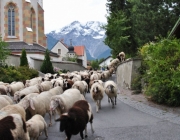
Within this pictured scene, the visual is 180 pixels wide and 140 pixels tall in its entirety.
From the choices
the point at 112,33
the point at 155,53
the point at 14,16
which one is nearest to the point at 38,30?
the point at 14,16

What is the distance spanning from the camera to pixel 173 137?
26.7 ft

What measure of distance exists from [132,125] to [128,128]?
0.43m

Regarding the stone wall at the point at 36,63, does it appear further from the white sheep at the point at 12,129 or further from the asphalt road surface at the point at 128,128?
the white sheep at the point at 12,129

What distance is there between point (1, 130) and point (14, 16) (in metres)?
38.3

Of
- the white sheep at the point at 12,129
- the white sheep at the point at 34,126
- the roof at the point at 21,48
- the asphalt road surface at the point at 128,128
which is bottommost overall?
the asphalt road surface at the point at 128,128

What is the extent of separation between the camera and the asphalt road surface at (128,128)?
8.38 meters

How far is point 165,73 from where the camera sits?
13.1 meters

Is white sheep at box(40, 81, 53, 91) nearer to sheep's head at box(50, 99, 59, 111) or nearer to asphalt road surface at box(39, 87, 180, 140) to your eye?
asphalt road surface at box(39, 87, 180, 140)

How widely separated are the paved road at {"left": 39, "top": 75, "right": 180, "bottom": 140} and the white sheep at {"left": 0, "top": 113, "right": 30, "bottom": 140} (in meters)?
2.14

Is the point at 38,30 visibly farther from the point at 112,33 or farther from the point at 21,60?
the point at 21,60

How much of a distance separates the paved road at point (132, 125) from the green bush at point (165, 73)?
0.89m

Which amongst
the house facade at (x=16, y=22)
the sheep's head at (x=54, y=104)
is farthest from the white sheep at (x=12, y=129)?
the house facade at (x=16, y=22)

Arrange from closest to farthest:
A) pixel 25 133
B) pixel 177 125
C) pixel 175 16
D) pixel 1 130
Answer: pixel 1 130 < pixel 25 133 < pixel 177 125 < pixel 175 16

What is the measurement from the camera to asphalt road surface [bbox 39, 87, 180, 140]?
838 centimetres
